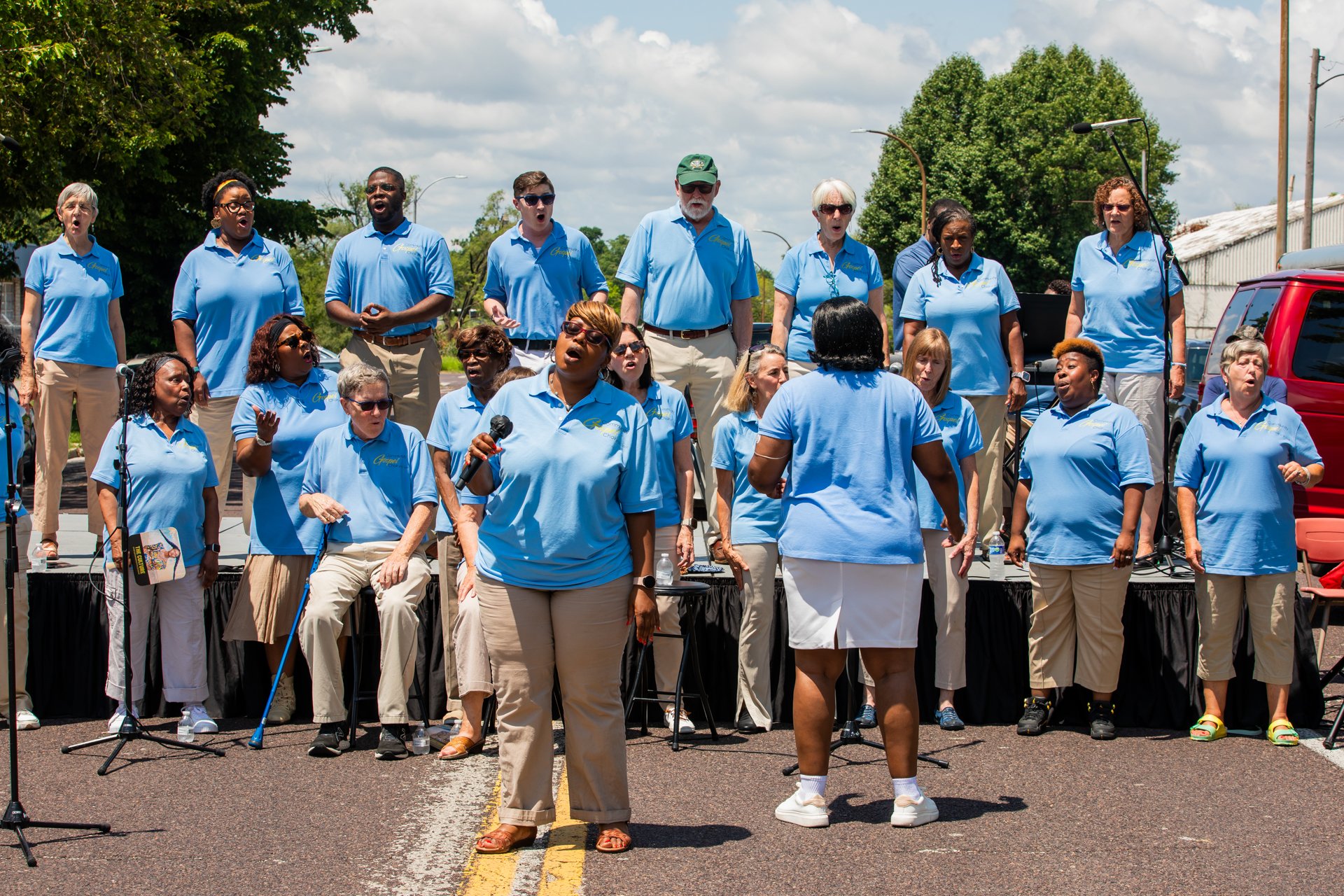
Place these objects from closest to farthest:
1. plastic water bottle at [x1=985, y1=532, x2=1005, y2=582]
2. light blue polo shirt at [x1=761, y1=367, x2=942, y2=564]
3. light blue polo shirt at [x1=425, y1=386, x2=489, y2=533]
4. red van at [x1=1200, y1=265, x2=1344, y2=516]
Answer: light blue polo shirt at [x1=761, y1=367, x2=942, y2=564], light blue polo shirt at [x1=425, y1=386, x2=489, y2=533], plastic water bottle at [x1=985, y1=532, x2=1005, y2=582], red van at [x1=1200, y1=265, x2=1344, y2=516]

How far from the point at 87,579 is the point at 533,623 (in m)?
3.54

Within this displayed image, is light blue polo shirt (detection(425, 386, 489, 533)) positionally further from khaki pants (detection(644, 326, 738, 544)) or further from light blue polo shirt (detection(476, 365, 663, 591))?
khaki pants (detection(644, 326, 738, 544))

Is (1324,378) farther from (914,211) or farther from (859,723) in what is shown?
(914,211)

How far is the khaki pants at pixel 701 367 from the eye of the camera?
8102mm

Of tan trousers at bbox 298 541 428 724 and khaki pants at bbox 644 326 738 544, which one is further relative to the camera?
khaki pants at bbox 644 326 738 544

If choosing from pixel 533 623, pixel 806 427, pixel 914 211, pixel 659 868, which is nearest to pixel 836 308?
pixel 806 427

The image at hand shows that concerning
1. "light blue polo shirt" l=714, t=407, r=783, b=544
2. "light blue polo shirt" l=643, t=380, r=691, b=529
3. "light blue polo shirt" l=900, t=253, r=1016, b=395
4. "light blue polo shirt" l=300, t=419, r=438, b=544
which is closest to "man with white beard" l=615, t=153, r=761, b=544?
"light blue polo shirt" l=900, t=253, r=1016, b=395

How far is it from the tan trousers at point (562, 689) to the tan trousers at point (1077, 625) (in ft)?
9.13

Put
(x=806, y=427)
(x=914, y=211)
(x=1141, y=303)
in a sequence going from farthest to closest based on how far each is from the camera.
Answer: (x=914, y=211) < (x=1141, y=303) < (x=806, y=427)

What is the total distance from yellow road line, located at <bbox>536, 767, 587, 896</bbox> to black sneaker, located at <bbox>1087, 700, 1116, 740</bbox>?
2733mm

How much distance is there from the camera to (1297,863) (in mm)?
4637

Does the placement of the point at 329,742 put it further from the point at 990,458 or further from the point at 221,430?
the point at 990,458

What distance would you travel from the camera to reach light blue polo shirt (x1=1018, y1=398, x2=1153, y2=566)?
6539mm

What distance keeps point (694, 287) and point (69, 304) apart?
377 centimetres
